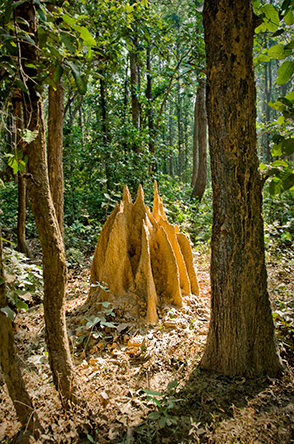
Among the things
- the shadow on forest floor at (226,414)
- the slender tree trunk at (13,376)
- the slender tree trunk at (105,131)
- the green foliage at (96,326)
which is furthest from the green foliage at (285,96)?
the slender tree trunk at (105,131)

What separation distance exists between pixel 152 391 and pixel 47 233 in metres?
1.30

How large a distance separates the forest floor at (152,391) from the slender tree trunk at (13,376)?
0.18m

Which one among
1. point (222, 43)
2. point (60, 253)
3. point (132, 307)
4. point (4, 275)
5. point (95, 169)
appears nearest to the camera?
point (4, 275)

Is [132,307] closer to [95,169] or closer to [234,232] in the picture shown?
[234,232]

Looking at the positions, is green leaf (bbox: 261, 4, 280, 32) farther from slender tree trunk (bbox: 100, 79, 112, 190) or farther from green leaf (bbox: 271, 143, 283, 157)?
slender tree trunk (bbox: 100, 79, 112, 190)

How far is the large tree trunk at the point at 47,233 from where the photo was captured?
4.87ft

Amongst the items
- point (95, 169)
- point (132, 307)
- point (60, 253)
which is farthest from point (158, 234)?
point (95, 169)

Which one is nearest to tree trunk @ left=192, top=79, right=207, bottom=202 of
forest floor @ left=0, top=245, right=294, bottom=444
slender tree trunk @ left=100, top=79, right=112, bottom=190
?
slender tree trunk @ left=100, top=79, right=112, bottom=190

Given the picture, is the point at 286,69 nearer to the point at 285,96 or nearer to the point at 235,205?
the point at 285,96

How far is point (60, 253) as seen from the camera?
1634 mm

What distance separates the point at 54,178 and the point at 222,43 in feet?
8.69

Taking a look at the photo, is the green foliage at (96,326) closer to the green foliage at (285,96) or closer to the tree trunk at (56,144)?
the tree trunk at (56,144)

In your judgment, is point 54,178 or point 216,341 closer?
point 216,341

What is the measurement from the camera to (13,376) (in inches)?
55.7
